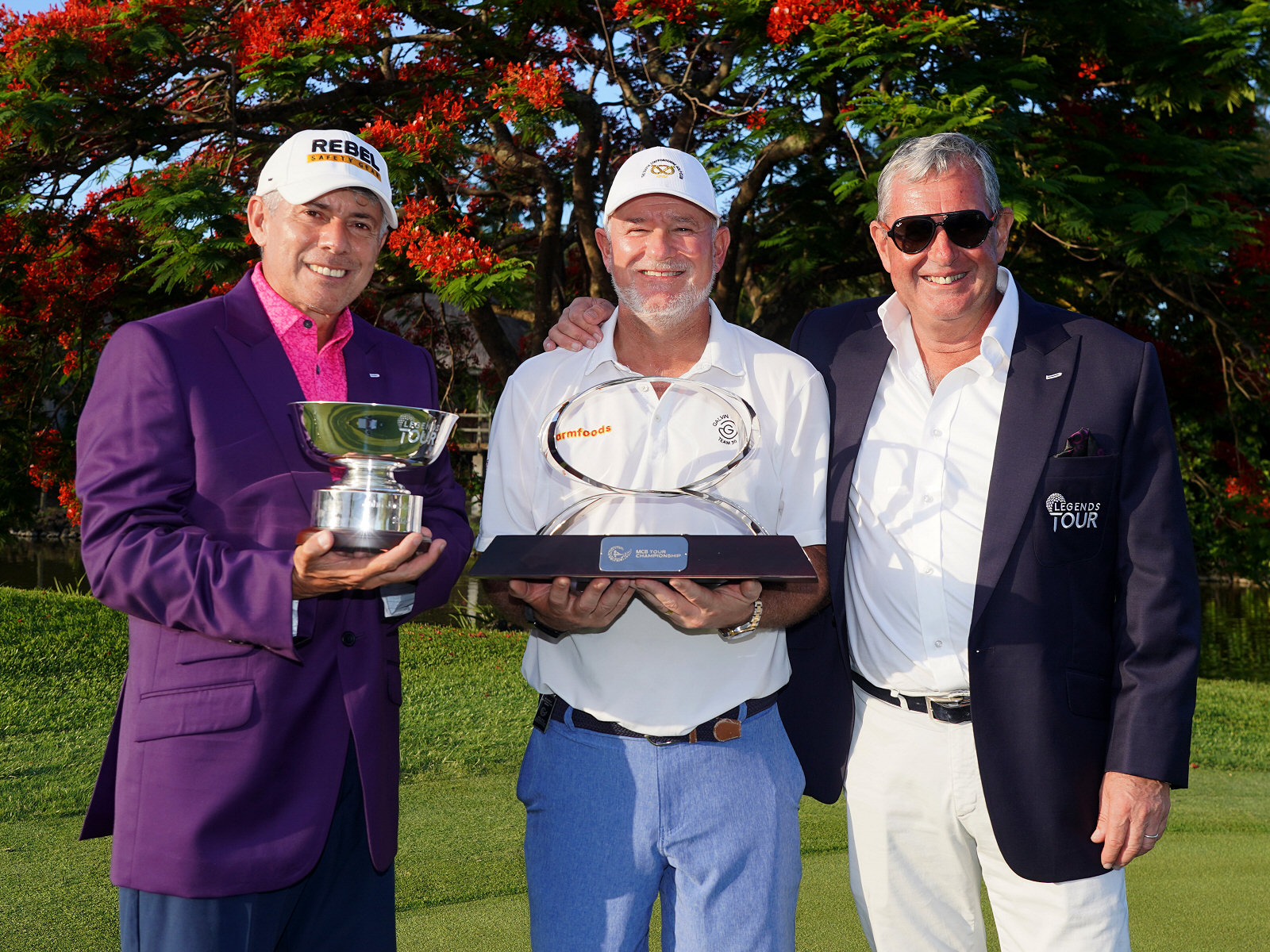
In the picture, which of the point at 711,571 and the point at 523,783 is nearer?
the point at 711,571

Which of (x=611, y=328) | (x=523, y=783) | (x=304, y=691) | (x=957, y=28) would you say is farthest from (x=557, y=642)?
(x=957, y=28)

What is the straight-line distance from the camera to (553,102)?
6.74m

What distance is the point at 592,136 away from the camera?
358 inches

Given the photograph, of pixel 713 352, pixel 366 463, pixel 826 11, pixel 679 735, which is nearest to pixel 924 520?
pixel 713 352

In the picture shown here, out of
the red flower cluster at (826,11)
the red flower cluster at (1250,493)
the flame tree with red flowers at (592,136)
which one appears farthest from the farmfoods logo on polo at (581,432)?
the red flower cluster at (1250,493)

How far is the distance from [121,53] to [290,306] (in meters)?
5.76

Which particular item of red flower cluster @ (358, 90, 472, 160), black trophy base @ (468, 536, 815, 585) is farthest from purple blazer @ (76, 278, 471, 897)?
red flower cluster @ (358, 90, 472, 160)

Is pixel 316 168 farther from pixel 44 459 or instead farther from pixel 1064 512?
pixel 44 459

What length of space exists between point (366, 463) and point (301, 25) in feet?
20.0

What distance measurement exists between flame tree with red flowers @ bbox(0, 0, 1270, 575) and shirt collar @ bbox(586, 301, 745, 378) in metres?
3.50

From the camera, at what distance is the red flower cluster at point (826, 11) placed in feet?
20.0

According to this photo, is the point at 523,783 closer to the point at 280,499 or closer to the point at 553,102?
the point at 280,499

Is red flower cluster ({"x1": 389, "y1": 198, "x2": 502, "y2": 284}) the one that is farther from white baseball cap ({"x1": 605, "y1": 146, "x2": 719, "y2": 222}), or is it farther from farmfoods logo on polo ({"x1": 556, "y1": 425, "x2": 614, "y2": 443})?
farmfoods logo on polo ({"x1": 556, "y1": 425, "x2": 614, "y2": 443})

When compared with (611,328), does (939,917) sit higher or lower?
lower
